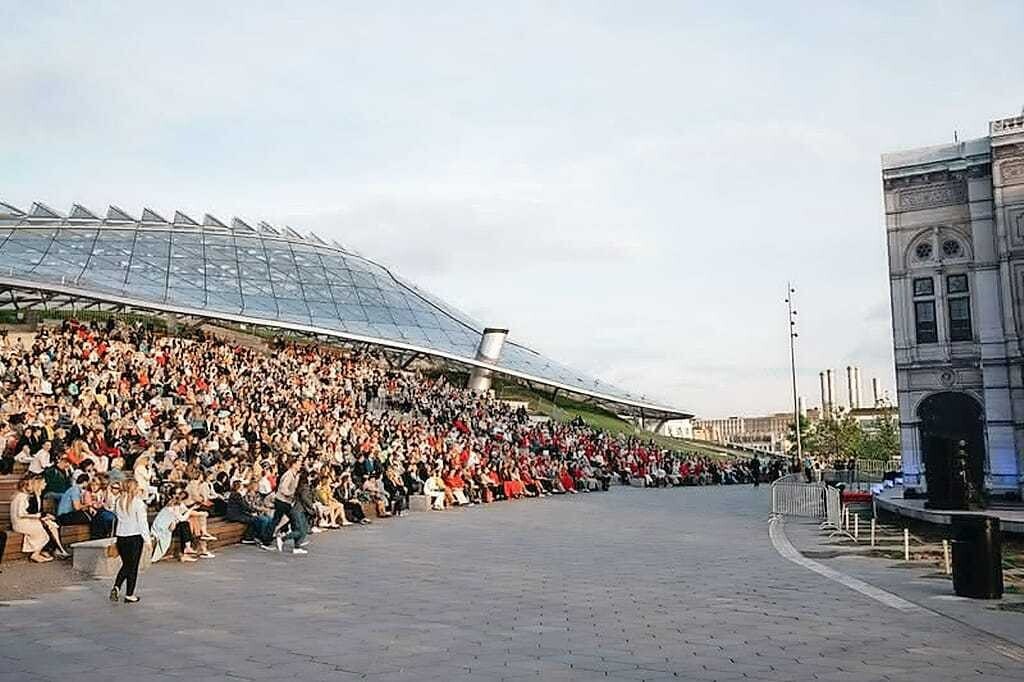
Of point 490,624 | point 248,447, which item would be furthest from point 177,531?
point 248,447

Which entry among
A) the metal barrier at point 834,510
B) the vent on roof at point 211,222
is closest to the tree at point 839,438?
the vent on roof at point 211,222

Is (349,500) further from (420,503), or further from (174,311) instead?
(174,311)

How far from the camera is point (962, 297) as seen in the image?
34219 millimetres

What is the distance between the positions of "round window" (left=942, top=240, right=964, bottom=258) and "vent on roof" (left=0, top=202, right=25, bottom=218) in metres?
45.2

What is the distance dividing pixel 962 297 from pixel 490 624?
1201 inches

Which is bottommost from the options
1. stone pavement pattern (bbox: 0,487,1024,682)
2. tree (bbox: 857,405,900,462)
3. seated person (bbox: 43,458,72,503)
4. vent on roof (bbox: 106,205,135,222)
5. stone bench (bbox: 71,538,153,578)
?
stone pavement pattern (bbox: 0,487,1024,682)

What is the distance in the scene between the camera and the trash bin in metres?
9.86

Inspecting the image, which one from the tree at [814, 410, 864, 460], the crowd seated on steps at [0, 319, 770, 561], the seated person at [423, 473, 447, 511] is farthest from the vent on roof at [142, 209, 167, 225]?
the tree at [814, 410, 864, 460]

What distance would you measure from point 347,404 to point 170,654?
82.3 feet

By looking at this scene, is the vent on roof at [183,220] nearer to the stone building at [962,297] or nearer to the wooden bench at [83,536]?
the stone building at [962,297]

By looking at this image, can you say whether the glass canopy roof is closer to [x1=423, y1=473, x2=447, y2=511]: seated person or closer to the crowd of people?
the crowd of people

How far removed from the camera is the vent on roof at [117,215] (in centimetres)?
5484

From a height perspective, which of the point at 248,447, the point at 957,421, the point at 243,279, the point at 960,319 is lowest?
the point at 248,447

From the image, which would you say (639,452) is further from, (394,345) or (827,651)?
(827,651)
